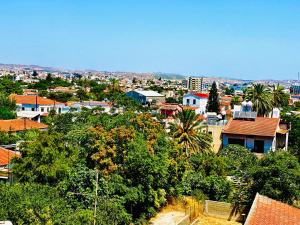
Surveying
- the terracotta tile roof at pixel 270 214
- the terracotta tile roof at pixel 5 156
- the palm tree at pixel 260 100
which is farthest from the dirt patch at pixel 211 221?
the palm tree at pixel 260 100

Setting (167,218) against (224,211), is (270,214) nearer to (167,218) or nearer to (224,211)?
(224,211)

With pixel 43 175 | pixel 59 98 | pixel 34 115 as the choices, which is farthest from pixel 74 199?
pixel 59 98

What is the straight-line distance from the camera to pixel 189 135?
1347 inches

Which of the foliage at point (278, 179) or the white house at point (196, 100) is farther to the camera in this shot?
the white house at point (196, 100)

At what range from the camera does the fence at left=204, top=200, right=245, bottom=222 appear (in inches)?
966

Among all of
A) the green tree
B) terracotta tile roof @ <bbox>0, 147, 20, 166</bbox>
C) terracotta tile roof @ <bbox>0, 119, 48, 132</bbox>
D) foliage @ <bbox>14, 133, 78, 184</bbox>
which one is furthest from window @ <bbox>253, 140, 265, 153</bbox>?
the green tree

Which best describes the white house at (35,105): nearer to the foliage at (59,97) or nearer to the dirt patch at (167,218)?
the foliage at (59,97)

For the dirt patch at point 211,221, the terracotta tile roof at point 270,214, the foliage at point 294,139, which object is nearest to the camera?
the terracotta tile roof at point 270,214

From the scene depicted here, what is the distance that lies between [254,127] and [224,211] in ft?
45.6

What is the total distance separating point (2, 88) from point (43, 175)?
7492cm

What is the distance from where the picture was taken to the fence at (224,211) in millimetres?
24547

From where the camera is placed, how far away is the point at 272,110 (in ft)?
166

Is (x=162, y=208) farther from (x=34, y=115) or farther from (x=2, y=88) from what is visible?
(x=2, y=88)

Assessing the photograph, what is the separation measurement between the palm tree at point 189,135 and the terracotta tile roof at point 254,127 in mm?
3468
